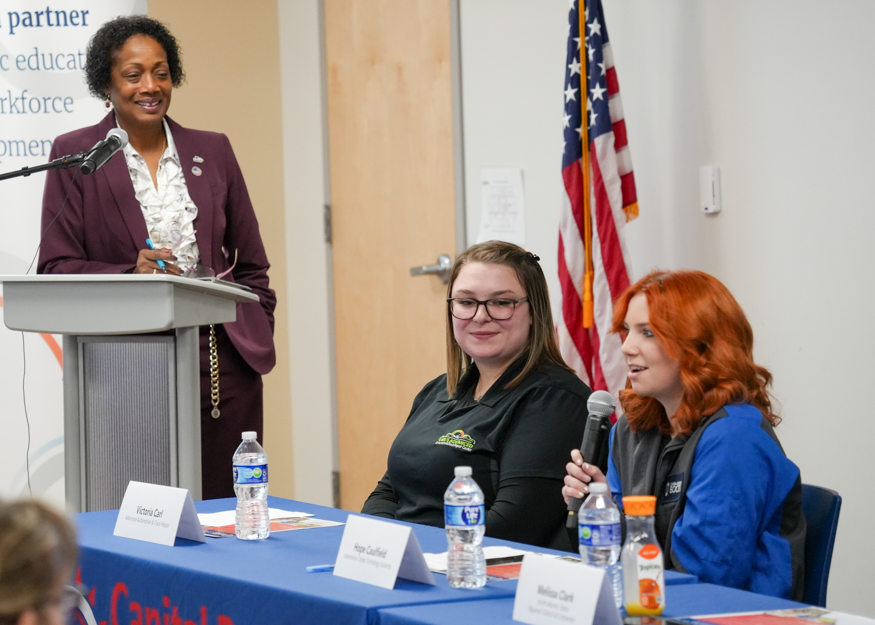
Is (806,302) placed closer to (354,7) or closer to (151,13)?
(354,7)

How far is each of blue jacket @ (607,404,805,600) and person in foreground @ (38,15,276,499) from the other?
59.1 inches

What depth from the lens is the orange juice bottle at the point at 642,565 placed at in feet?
4.57

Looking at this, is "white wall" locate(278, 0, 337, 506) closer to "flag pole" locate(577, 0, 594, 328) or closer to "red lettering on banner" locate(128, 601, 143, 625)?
"flag pole" locate(577, 0, 594, 328)

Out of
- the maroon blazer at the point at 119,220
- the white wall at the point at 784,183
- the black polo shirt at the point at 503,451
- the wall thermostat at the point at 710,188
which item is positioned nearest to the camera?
the black polo shirt at the point at 503,451

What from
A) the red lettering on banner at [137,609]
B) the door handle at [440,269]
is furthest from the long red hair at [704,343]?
the door handle at [440,269]

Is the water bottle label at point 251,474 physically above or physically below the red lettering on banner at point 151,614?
above

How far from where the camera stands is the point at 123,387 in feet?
8.77

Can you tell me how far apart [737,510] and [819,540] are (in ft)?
0.63

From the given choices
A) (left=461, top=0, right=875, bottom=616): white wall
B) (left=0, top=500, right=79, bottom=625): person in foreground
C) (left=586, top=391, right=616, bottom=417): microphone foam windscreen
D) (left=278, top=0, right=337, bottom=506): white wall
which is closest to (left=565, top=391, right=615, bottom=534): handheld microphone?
(left=586, top=391, right=616, bottom=417): microphone foam windscreen

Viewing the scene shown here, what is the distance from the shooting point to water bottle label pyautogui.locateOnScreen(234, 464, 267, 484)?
1.99 m

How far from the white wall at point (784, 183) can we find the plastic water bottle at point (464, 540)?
192 cm

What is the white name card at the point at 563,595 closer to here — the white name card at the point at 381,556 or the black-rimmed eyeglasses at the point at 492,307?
the white name card at the point at 381,556

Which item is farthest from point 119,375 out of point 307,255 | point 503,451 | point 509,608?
point 307,255

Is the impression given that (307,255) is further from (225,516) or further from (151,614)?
(151,614)
